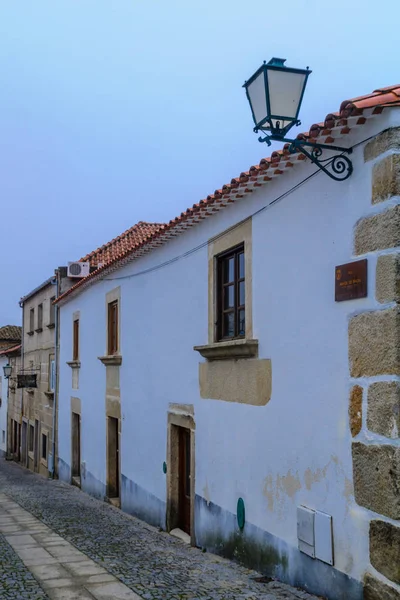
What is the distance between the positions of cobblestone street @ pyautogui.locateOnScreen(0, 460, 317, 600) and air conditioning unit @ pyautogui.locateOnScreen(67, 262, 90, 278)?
765 centimetres

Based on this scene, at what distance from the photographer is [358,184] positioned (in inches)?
195

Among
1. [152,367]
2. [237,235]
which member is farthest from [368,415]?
[152,367]

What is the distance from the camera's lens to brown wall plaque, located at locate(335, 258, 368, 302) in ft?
15.9

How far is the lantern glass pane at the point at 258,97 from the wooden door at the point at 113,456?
8636mm

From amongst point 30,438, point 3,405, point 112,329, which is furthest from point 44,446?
point 3,405

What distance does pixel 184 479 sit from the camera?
9016 mm

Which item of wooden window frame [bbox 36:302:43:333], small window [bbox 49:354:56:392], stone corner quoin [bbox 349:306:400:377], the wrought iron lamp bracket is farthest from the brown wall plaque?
wooden window frame [bbox 36:302:43:333]

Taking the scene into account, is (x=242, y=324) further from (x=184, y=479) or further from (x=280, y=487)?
(x=184, y=479)

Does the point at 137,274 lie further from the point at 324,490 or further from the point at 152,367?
the point at 324,490

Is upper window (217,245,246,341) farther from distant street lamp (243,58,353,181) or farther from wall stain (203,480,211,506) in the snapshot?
distant street lamp (243,58,353,181)

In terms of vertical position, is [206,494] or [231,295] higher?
[231,295]

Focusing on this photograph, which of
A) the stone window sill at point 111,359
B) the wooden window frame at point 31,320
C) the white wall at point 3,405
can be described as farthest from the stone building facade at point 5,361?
the stone window sill at point 111,359

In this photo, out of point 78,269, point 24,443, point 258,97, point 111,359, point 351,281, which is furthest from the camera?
point 24,443

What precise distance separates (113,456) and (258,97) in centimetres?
917
